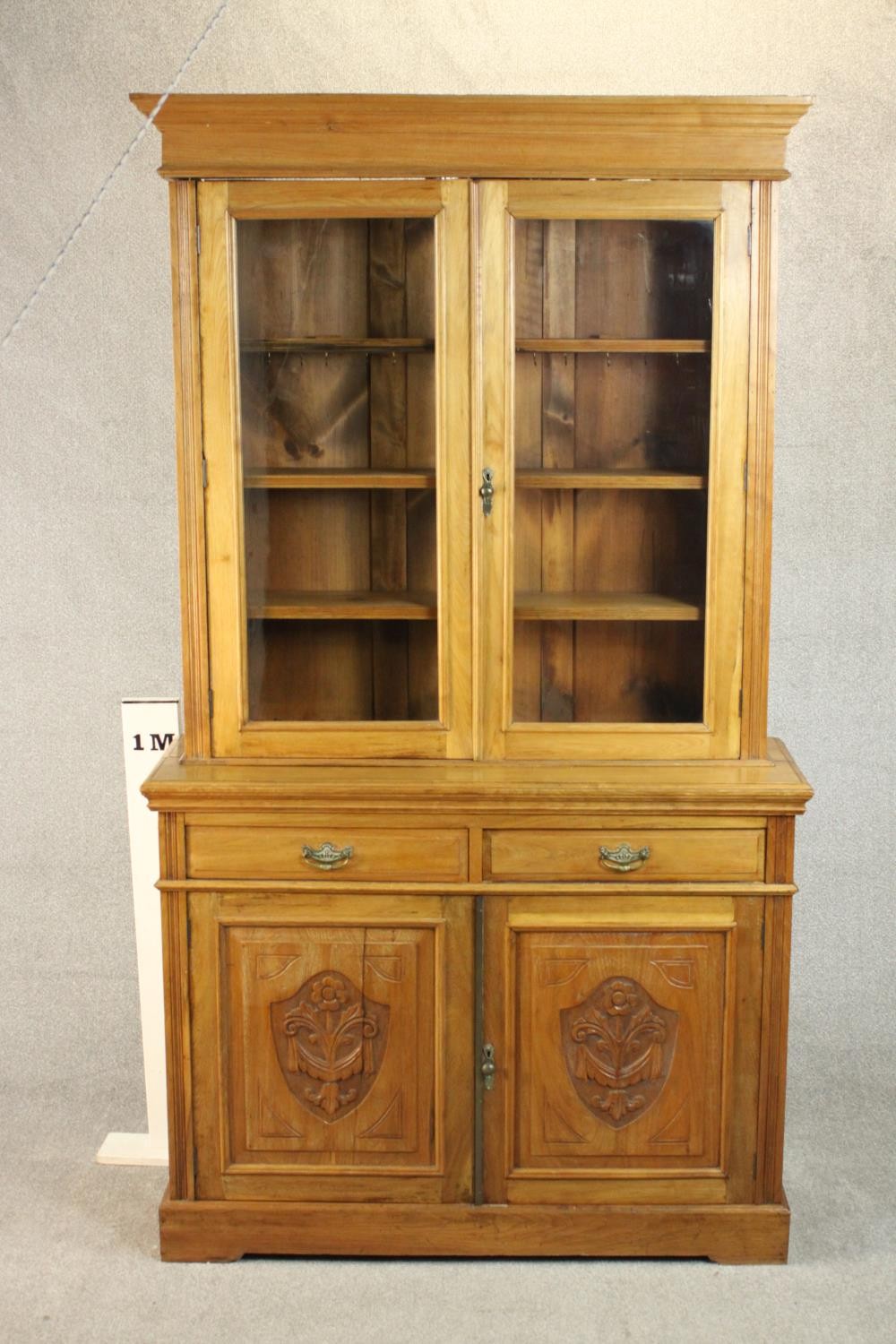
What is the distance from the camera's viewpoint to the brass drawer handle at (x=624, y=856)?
2.52 meters

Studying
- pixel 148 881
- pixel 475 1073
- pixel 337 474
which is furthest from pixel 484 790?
pixel 148 881

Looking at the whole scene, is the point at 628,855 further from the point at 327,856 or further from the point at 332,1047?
the point at 332,1047

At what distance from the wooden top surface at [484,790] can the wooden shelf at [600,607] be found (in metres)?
0.26

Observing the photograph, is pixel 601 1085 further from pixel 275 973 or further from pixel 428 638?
pixel 428 638

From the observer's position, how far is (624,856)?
99.0 inches

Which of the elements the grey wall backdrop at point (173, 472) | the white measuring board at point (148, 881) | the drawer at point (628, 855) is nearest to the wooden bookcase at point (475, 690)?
the drawer at point (628, 855)

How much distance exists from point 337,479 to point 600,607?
0.50 m

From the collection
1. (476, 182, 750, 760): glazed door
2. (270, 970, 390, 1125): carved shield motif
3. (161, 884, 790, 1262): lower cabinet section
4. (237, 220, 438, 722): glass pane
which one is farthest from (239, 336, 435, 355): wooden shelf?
(270, 970, 390, 1125): carved shield motif

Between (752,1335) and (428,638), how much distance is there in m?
1.25

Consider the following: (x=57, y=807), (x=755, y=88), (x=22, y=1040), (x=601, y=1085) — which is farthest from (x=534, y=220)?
(x=22, y=1040)

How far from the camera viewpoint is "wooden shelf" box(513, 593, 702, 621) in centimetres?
259

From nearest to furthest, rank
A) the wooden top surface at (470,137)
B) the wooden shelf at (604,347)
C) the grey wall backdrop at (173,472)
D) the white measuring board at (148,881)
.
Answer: the wooden top surface at (470,137)
the wooden shelf at (604,347)
the white measuring board at (148,881)
the grey wall backdrop at (173,472)

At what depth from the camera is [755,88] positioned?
3.06 m

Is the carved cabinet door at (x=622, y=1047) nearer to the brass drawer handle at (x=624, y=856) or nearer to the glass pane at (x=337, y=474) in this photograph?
the brass drawer handle at (x=624, y=856)
